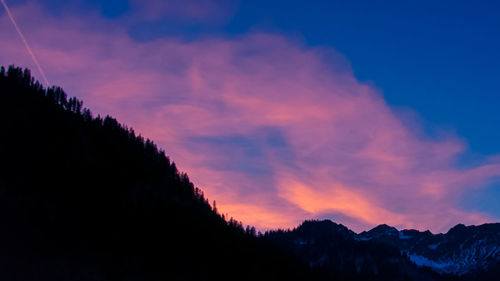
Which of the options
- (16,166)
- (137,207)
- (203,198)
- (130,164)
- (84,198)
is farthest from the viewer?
(203,198)

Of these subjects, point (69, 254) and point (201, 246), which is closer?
point (69, 254)

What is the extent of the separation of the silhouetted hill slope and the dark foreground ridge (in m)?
0.34

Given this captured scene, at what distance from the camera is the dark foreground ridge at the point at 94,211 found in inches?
3905

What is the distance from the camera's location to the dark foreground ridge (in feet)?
325

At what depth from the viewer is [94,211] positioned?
12556 cm

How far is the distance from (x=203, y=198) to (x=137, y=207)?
198ft

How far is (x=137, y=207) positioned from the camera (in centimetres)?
13938

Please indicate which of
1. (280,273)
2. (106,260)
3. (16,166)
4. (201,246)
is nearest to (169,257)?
(201,246)

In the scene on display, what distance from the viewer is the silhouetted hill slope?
325 ft

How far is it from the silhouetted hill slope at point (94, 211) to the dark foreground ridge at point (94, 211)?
34 cm

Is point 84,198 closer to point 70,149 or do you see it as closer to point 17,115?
point 70,149

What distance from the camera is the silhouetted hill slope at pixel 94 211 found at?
9919 centimetres

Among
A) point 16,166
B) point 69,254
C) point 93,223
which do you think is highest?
point 16,166

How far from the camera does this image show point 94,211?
126 metres
